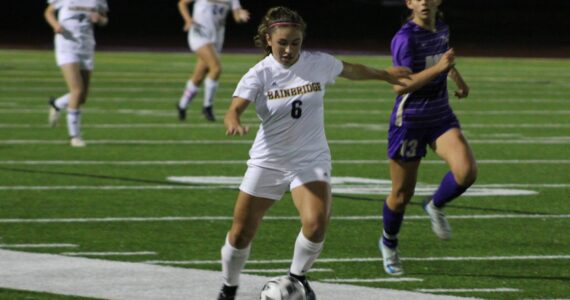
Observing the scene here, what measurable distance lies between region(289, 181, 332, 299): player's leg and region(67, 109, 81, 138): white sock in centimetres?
1009

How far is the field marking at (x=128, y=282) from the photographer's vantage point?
8977mm

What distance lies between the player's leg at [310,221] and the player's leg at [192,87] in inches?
523

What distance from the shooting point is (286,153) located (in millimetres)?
8375

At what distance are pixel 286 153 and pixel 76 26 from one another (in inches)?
406

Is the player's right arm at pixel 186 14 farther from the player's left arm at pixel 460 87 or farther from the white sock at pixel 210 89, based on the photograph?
the player's left arm at pixel 460 87

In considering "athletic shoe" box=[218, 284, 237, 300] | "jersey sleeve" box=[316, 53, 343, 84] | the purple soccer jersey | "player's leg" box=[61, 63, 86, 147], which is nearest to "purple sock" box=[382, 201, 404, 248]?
the purple soccer jersey

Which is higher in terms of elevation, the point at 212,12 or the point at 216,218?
the point at 216,218

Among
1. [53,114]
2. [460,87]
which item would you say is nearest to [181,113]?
[53,114]

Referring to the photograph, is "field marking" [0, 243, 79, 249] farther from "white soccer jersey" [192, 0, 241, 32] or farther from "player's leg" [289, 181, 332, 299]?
"white soccer jersey" [192, 0, 241, 32]

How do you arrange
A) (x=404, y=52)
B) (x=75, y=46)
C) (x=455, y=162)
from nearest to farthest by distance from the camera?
1. (x=404, y=52)
2. (x=455, y=162)
3. (x=75, y=46)

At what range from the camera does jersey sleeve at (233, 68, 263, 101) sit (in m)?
8.30

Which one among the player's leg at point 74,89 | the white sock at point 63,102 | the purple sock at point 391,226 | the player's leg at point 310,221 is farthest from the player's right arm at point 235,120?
the white sock at point 63,102

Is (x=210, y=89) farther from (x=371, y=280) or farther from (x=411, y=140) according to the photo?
(x=371, y=280)

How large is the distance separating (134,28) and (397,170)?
149 ft
